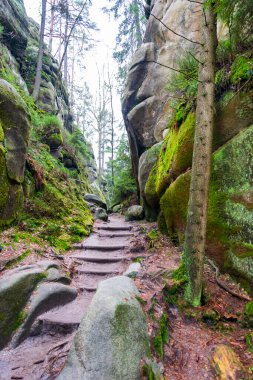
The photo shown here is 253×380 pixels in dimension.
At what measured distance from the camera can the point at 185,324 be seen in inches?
142

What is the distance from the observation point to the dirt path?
108 inches

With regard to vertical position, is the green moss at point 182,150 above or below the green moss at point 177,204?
above

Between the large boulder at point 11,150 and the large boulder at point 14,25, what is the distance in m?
10.8

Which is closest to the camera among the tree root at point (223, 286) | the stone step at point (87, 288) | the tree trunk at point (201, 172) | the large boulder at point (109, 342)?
the large boulder at point (109, 342)

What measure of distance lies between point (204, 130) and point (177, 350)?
3415 mm

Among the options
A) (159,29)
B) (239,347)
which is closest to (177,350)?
(239,347)

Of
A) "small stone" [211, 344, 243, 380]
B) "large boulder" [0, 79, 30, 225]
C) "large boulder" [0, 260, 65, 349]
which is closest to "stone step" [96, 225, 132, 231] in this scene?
"large boulder" [0, 79, 30, 225]

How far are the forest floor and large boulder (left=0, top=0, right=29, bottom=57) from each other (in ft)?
48.1

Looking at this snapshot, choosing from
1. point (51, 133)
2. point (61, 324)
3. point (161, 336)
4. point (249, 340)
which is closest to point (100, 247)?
point (61, 324)

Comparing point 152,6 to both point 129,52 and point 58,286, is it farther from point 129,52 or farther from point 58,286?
point 58,286

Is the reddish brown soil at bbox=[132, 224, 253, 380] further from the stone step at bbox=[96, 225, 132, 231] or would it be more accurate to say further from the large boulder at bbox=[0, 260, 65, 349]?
the stone step at bbox=[96, 225, 132, 231]

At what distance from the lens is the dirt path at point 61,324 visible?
2.74 metres

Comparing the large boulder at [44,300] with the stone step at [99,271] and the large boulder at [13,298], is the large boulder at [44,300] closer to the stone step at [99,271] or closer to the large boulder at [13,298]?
the large boulder at [13,298]

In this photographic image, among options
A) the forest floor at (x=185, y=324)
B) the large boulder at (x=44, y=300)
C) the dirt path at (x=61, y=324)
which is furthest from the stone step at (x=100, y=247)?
the large boulder at (x=44, y=300)
